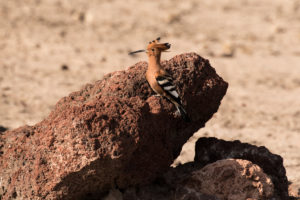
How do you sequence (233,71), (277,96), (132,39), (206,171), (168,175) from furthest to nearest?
(132,39) < (233,71) < (277,96) < (168,175) < (206,171)

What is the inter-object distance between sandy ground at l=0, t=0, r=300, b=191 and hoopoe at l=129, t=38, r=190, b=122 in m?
2.89

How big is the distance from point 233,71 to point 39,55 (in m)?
4.26

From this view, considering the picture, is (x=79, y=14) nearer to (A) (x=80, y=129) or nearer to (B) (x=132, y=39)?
(B) (x=132, y=39)

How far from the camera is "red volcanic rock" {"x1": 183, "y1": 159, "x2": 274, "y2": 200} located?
202 inches

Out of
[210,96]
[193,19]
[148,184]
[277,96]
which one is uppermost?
[193,19]

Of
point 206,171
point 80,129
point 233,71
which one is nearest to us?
point 80,129

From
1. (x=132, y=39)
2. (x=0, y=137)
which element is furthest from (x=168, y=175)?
(x=132, y=39)

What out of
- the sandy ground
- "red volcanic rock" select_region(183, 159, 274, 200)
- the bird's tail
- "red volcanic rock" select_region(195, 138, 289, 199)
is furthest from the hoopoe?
the sandy ground

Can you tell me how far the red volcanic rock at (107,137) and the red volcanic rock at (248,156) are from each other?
26cm

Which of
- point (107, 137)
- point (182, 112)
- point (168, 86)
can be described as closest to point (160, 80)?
point (168, 86)

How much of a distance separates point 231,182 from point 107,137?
49.4 inches

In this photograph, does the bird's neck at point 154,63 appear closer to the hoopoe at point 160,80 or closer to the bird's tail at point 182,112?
the hoopoe at point 160,80

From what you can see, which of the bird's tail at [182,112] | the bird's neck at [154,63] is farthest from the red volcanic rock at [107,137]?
the bird's neck at [154,63]

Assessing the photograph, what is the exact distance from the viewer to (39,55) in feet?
40.6
